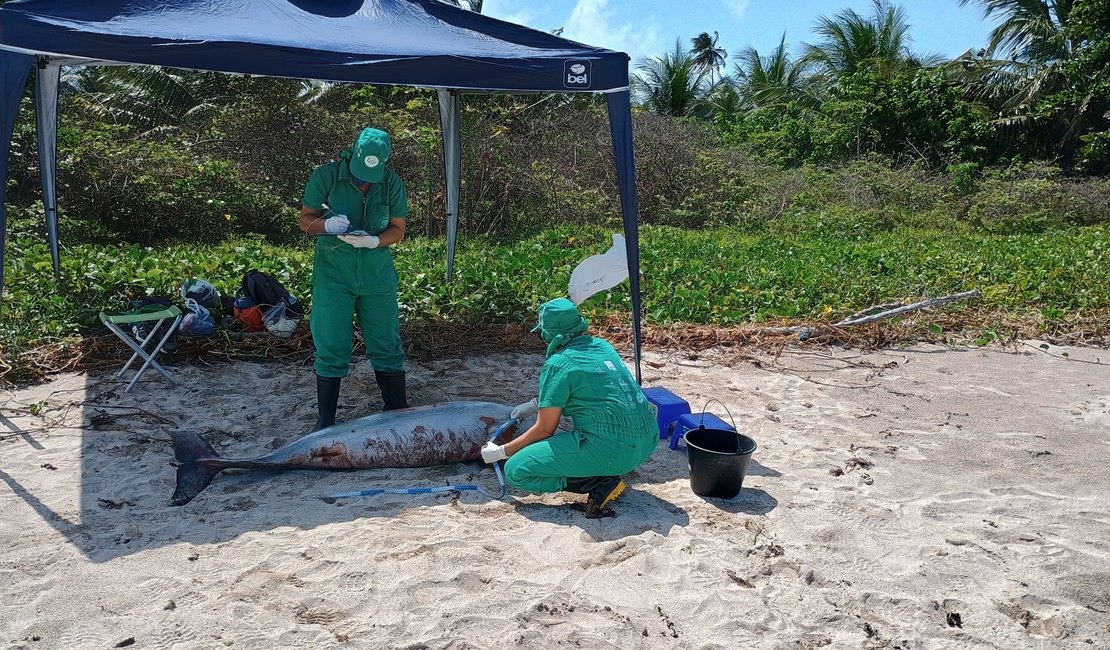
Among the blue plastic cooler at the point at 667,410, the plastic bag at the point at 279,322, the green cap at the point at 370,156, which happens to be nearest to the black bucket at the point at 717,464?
the blue plastic cooler at the point at 667,410

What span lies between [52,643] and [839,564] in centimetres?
290

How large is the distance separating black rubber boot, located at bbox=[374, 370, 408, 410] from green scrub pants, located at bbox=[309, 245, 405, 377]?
0.08m

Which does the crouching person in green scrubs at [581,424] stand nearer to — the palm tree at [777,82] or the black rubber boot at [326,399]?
the black rubber boot at [326,399]

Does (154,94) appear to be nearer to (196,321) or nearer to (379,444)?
(196,321)

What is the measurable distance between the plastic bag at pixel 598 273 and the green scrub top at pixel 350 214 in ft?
3.66

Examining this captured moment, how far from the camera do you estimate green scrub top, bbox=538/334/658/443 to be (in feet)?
11.6

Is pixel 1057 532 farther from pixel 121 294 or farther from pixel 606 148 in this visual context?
pixel 606 148

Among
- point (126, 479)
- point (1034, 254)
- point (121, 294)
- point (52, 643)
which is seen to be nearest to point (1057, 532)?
point (52, 643)

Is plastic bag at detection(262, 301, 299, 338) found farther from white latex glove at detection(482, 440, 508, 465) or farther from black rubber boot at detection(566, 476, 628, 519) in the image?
black rubber boot at detection(566, 476, 628, 519)

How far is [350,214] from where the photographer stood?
4445 mm

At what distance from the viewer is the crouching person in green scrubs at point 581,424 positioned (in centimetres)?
357

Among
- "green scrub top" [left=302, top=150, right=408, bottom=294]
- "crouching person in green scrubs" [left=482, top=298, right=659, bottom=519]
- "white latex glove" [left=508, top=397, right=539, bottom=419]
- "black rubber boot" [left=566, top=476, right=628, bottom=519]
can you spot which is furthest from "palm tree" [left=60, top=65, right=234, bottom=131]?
"black rubber boot" [left=566, top=476, right=628, bottom=519]

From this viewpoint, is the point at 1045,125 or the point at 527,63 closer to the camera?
the point at 527,63

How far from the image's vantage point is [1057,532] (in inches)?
140
